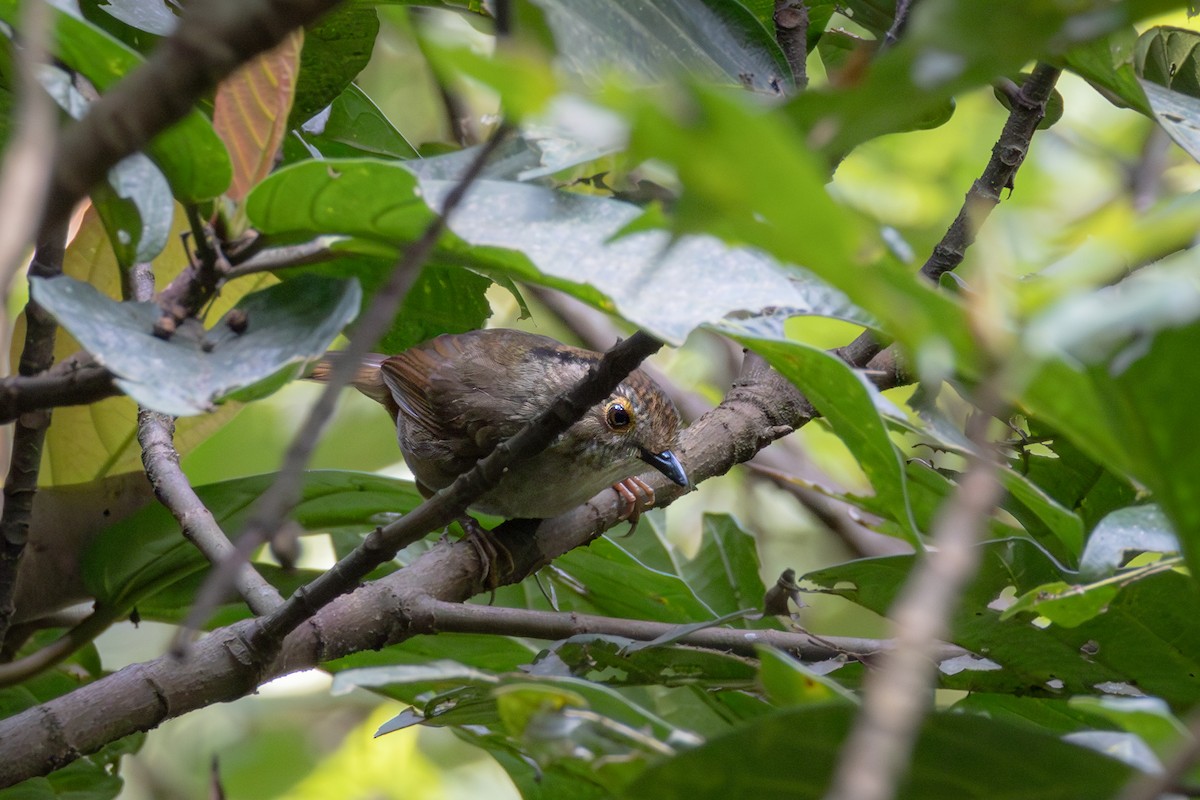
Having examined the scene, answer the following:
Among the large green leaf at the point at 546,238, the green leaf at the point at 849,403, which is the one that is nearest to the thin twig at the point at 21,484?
the large green leaf at the point at 546,238

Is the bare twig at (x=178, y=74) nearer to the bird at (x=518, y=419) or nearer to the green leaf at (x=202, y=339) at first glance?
the green leaf at (x=202, y=339)

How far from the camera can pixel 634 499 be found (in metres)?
2.44

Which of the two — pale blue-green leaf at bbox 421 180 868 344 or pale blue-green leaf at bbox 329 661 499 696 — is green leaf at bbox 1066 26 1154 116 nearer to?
pale blue-green leaf at bbox 421 180 868 344

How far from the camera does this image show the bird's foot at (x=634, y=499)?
242cm

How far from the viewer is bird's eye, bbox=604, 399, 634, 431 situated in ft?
8.24

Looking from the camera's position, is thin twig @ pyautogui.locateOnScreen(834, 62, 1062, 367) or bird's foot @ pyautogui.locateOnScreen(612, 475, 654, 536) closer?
thin twig @ pyautogui.locateOnScreen(834, 62, 1062, 367)

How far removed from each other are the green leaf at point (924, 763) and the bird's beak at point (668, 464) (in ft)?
4.55

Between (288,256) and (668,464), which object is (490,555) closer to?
(668,464)

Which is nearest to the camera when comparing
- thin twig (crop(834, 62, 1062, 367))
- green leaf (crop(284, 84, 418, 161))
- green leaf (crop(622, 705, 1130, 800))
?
green leaf (crop(622, 705, 1130, 800))

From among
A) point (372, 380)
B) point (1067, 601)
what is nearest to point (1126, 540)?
point (1067, 601)

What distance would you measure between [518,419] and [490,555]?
760 millimetres

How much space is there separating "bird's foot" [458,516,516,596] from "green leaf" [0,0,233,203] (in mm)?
964

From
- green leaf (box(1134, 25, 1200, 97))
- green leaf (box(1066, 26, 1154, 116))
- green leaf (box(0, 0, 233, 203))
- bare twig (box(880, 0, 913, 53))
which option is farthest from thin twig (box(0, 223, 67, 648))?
green leaf (box(1134, 25, 1200, 97))

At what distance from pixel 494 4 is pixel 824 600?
159 inches
